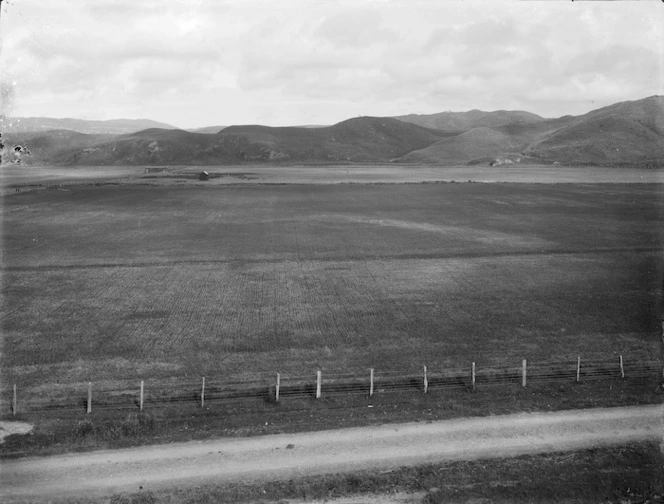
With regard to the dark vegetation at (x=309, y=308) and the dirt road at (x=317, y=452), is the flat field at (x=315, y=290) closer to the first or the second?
the dark vegetation at (x=309, y=308)

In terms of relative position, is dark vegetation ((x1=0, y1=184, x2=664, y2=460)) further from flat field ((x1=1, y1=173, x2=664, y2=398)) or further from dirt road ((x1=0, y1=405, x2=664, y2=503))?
dirt road ((x1=0, y1=405, x2=664, y2=503))

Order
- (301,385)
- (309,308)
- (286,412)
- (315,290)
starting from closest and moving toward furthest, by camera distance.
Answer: (286,412), (301,385), (309,308), (315,290)

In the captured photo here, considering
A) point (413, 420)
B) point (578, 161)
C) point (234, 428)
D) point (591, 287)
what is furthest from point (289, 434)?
point (578, 161)

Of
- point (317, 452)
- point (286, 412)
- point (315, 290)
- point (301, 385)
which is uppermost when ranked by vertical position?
point (315, 290)

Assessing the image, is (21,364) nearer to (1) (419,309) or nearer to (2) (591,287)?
(1) (419,309)

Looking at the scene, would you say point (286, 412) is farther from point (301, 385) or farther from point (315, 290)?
point (315, 290)

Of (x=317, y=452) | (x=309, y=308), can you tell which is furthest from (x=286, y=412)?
(x=309, y=308)

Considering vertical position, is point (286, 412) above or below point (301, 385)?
below
